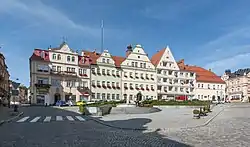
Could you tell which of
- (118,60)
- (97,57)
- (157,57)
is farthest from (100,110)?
(157,57)

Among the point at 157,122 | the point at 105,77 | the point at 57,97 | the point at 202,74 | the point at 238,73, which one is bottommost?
the point at 157,122

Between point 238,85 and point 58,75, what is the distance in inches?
3070

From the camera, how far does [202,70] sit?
303ft

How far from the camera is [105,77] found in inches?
2633

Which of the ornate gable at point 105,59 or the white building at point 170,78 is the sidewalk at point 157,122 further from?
the white building at point 170,78

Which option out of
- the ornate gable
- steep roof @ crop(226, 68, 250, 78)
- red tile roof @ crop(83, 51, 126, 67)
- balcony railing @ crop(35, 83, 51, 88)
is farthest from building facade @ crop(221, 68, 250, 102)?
balcony railing @ crop(35, 83, 51, 88)

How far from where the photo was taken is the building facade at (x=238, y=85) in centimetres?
10369

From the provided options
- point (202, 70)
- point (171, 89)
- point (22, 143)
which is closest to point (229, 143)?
point (22, 143)

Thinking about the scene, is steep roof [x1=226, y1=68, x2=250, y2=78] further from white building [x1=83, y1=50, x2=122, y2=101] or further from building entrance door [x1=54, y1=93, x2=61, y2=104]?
building entrance door [x1=54, y1=93, x2=61, y2=104]

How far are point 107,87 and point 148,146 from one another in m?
57.5

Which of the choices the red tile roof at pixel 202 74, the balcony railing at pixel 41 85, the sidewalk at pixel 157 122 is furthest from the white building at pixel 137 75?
the sidewalk at pixel 157 122

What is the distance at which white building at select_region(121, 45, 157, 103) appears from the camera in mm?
70375

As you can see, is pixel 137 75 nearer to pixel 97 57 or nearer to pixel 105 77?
pixel 105 77

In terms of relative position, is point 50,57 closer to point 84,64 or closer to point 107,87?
point 84,64
